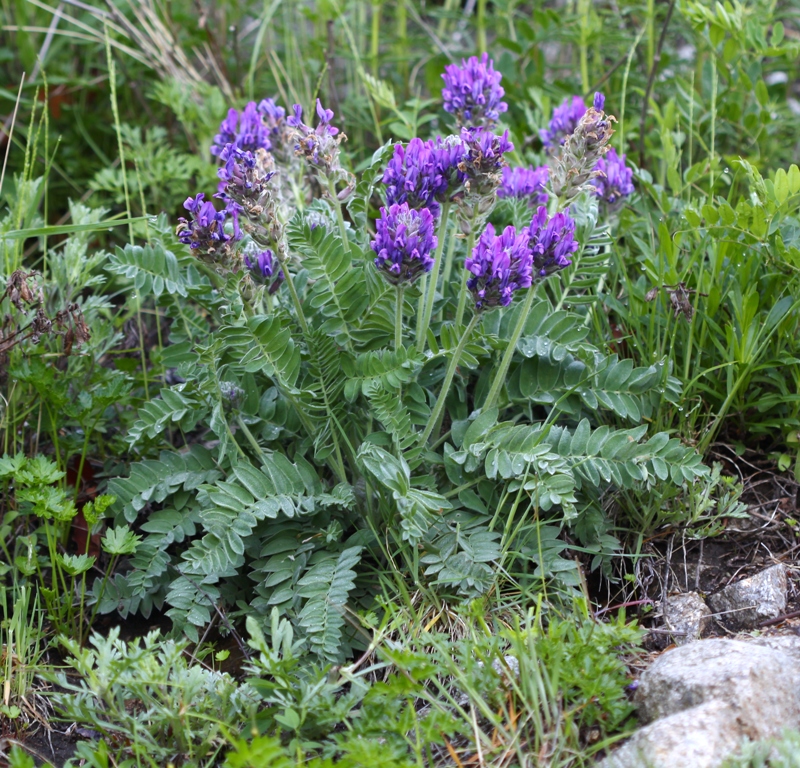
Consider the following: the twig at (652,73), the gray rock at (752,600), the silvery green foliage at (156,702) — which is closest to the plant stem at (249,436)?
the silvery green foliage at (156,702)

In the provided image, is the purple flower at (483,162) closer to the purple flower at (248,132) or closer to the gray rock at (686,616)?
the purple flower at (248,132)

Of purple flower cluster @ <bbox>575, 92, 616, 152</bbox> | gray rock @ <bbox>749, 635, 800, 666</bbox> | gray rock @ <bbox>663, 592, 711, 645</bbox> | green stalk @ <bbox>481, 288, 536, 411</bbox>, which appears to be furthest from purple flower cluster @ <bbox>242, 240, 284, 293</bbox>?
gray rock @ <bbox>749, 635, 800, 666</bbox>

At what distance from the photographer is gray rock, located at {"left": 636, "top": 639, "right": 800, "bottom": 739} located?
1500 mm

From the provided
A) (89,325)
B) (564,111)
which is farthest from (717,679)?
(89,325)

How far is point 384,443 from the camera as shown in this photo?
79.7 inches

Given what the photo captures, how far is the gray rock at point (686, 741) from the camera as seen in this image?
141cm

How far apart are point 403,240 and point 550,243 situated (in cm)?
33

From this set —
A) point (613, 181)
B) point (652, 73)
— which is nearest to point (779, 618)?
point (613, 181)

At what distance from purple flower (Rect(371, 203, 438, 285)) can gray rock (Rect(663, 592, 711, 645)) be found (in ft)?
3.29

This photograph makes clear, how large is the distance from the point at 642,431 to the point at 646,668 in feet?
1.82

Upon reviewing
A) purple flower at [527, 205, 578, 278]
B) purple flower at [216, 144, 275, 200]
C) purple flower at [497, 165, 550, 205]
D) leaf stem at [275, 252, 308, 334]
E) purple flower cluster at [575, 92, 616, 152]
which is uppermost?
purple flower cluster at [575, 92, 616, 152]

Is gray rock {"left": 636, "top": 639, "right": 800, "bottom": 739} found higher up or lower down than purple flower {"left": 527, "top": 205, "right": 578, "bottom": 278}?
lower down

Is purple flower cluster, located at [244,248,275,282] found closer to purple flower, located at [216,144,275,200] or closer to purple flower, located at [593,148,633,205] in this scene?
purple flower, located at [216,144,275,200]

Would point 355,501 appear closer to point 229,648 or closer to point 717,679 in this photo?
point 229,648
